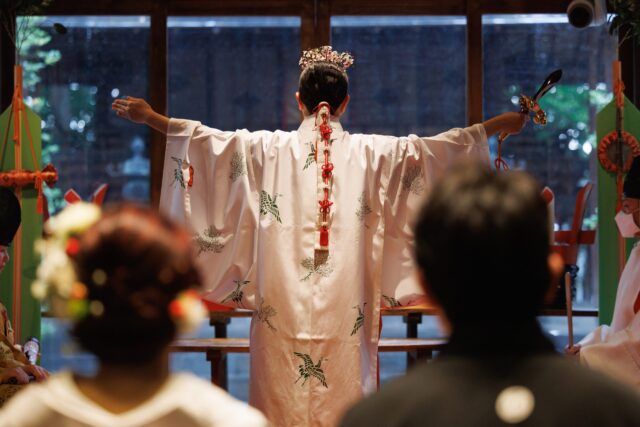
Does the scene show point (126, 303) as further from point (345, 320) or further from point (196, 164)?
point (196, 164)

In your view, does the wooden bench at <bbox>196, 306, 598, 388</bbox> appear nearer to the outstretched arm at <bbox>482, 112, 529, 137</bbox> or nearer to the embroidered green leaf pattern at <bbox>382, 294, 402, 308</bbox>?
the embroidered green leaf pattern at <bbox>382, 294, 402, 308</bbox>

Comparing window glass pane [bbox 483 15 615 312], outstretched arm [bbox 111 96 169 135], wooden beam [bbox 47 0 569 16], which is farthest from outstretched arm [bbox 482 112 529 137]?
wooden beam [bbox 47 0 569 16]

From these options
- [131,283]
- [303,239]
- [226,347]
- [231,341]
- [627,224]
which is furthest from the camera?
[231,341]

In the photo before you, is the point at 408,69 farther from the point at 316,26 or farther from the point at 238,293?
the point at 238,293

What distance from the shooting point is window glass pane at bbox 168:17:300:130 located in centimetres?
563

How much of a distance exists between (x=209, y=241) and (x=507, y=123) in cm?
137

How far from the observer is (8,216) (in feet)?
13.0

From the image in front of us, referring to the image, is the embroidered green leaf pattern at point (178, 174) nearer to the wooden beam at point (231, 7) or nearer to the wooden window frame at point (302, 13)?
the wooden window frame at point (302, 13)

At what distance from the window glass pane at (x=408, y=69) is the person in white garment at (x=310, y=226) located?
1.57m

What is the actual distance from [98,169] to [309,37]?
151cm

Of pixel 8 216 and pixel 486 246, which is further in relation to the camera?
pixel 8 216

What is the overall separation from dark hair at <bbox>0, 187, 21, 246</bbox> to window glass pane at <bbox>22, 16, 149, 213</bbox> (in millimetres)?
1442

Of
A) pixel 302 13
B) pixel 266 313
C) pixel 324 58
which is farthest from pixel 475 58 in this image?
pixel 266 313

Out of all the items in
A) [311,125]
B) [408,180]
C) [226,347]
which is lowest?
[226,347]
